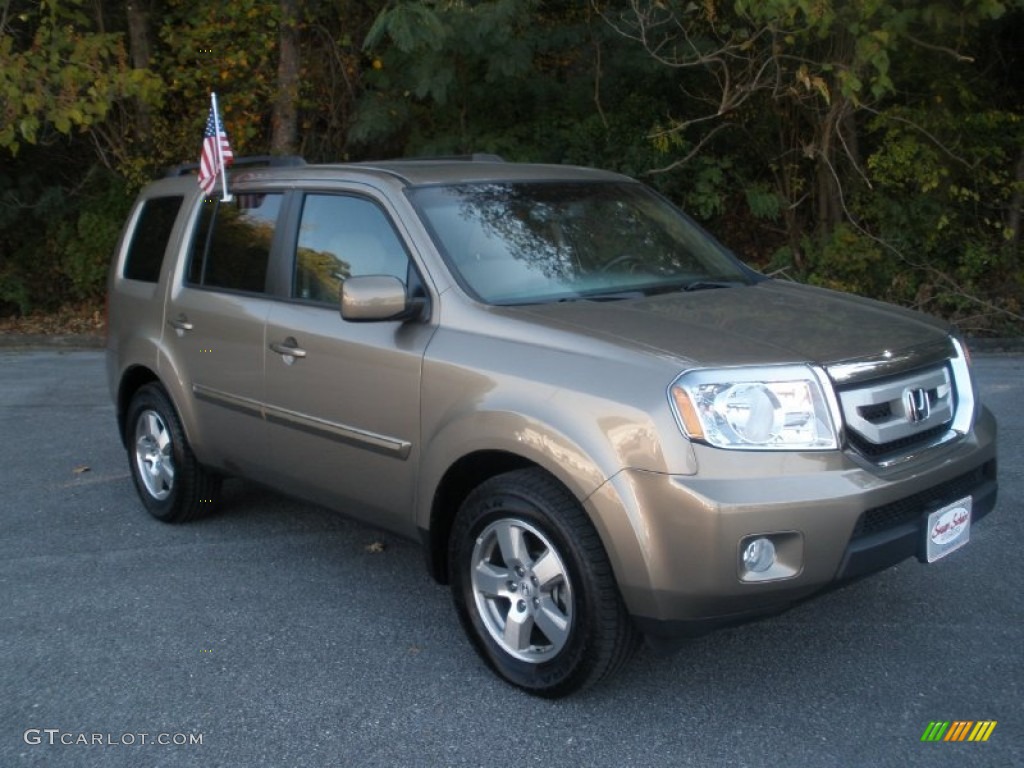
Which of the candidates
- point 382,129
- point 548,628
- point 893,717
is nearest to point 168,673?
point 548,628

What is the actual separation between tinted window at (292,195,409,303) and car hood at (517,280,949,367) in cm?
77

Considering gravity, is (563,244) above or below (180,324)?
above

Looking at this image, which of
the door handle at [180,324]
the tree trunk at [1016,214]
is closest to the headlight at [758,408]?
the door handle at [180,324]

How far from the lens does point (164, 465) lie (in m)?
6.08

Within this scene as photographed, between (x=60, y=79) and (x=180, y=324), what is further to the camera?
(x=60, y=79)

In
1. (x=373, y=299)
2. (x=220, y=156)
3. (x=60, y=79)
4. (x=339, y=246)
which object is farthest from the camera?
(x=60, y=79)

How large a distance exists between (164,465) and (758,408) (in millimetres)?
3620

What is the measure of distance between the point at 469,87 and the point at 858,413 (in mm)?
9669

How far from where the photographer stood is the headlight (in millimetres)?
3527

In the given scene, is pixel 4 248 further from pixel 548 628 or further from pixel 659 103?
pixel 548 628

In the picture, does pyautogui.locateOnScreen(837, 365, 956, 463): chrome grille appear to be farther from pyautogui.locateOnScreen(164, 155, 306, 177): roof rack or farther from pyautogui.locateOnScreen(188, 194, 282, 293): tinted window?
pyautogui.locateOnScreen(164, 155, 306, 177): roof rack

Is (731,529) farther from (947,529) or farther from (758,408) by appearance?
(947,529)

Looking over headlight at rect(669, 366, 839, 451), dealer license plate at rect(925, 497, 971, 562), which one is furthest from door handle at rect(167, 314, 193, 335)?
dealer license plate at rect(925, 497, 971, 562)

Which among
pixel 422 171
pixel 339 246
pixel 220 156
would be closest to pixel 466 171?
pixel 422 171
